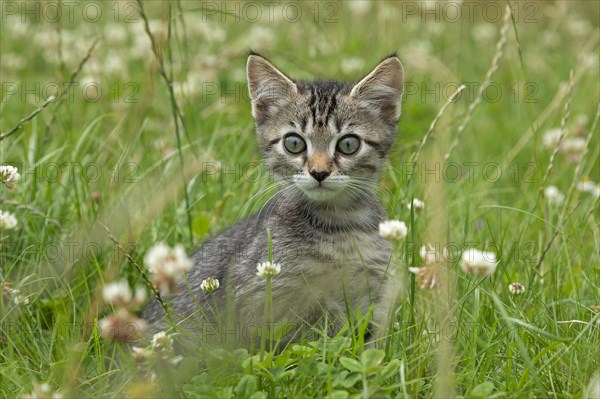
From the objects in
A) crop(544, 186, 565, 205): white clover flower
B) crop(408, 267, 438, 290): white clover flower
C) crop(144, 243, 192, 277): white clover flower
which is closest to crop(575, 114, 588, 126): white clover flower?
crop(544, 186, 565, 205): white clover flower

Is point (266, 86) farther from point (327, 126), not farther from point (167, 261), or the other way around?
point (167, 261)

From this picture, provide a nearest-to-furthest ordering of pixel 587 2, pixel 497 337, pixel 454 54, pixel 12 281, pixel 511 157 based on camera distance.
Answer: pixel 497 337, pixel 12 281, pixel 511 157, pixel 454 54, pixel 587 2

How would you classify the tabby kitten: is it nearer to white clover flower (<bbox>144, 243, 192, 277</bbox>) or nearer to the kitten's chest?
the kitten's chest

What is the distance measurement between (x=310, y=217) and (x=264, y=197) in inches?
45.2

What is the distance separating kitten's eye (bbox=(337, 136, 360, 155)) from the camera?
463 centimetres

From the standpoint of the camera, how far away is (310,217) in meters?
4.77

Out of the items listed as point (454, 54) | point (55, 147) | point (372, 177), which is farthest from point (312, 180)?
point (454, 54)

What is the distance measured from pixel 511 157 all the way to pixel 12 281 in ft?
15.0

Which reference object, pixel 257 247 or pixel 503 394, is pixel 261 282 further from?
pixel 503 394

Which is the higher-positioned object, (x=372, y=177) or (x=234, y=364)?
(x=372, y=177)

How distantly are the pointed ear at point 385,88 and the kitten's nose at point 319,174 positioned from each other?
72 centimetres

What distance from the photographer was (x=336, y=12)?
11.1 meters

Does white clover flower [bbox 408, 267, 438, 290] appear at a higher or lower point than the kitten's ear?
lower

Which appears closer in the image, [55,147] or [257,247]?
[257,247]
